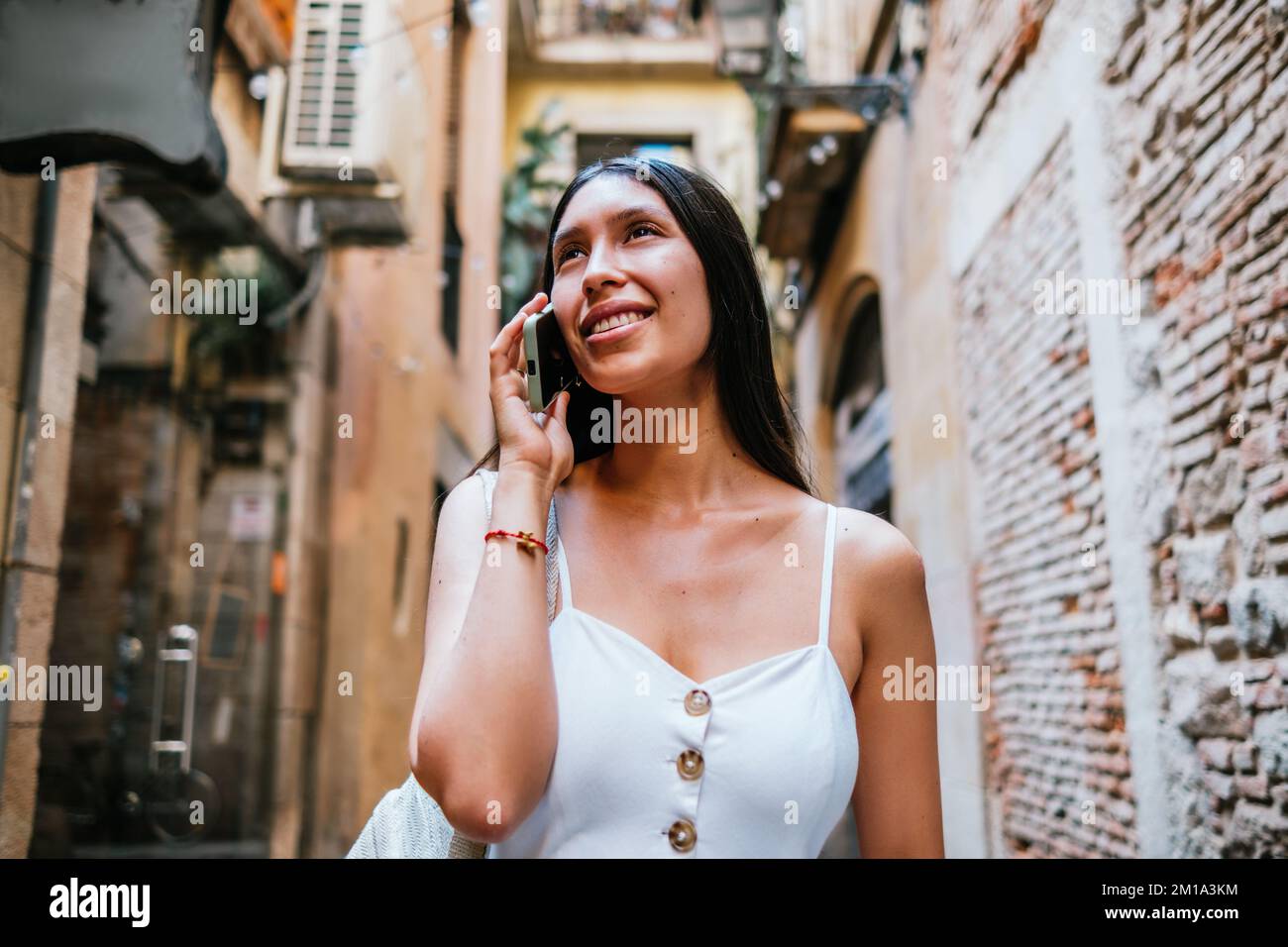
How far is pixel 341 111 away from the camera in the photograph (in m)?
6.83

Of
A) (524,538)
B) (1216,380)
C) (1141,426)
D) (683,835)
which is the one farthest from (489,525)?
(1141,426)

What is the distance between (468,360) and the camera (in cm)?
1304

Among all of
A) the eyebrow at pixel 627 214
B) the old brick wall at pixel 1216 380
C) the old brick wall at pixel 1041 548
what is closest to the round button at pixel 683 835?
the eyebrow at pixel 627 214

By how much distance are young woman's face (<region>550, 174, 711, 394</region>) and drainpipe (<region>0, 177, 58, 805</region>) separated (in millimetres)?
2681

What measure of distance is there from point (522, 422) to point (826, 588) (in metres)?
0.59

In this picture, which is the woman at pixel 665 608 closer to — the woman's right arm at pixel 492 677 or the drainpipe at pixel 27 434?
the woman's right arm at pixel 492 677

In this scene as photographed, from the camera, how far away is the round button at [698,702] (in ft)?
5.09

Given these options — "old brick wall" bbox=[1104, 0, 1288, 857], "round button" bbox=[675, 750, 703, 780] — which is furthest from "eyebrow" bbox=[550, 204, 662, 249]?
"old brick wall" bbox=[1104, 0, 1288, 857]

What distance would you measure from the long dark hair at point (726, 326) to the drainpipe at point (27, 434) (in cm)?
246

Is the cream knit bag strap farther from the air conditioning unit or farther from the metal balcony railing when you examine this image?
the metal balcony railing

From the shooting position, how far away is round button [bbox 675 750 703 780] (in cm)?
151

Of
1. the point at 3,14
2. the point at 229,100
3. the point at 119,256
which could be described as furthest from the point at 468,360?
the point at 3,14
